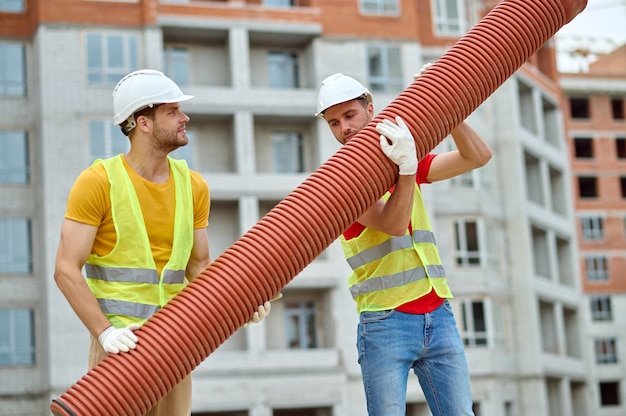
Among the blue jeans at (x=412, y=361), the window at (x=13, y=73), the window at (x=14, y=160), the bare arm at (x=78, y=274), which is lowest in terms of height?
the blue jeans at (x=412, y=361)

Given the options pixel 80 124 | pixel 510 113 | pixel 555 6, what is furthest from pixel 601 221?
pixel 555 6

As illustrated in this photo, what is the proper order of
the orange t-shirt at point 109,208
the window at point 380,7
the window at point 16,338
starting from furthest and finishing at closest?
the window at point 380,7 → the window at point 16,338 → the orange t-shirt at point 109,208

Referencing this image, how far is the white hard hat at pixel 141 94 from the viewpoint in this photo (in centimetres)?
691

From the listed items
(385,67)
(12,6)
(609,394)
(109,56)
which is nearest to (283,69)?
(385,67)

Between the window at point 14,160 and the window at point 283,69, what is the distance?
10.1 m

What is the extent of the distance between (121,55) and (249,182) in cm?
671

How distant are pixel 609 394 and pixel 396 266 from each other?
67654 mm

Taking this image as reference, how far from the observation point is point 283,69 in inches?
1754

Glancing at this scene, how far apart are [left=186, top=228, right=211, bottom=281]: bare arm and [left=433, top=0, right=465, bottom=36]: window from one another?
4006 cm

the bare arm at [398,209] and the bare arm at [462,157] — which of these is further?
the bare arm at [462,157]

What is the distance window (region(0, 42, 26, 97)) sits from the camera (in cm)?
4150

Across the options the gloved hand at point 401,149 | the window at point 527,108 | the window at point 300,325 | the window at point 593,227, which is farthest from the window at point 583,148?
the gloved hand at point 401,149

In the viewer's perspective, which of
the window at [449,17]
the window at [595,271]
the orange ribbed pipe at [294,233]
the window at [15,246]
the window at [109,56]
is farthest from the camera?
the window at [595,271]

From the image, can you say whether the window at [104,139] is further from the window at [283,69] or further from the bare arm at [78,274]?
the bare arm at [78,274]
